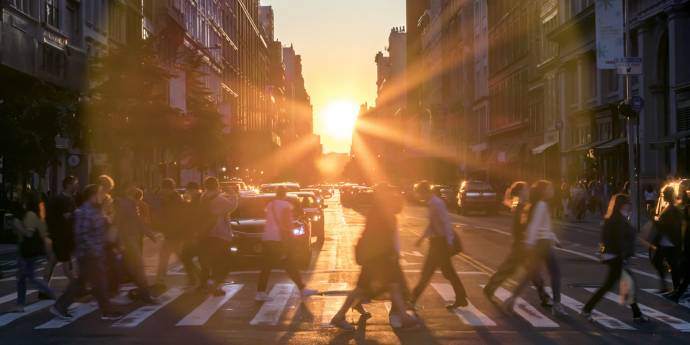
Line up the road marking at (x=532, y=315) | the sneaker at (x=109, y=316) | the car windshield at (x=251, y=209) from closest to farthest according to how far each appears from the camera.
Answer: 1. the road marking at (x=532, y=315)
2. the sneaker at (x=109, y=316)
3. the car windshield at (x=251, y=209)

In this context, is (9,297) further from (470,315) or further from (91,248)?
(470,315)

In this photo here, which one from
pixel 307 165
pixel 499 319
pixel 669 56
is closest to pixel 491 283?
pixel 499 319

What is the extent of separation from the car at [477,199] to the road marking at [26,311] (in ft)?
123

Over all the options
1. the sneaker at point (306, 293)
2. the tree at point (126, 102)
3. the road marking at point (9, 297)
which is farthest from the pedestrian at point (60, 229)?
the tree at point (126, 102)

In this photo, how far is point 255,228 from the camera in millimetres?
19562

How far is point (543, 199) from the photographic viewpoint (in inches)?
501

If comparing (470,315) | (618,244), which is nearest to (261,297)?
(470,315)

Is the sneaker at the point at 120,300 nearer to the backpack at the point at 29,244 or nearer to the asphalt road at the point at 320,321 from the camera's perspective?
the asphalt road at the point at 320,321

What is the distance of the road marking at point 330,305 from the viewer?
1244 cm

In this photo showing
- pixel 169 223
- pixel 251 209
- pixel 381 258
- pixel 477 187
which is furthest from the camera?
pixel 477 187

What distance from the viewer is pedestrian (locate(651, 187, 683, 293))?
1441 centimetres

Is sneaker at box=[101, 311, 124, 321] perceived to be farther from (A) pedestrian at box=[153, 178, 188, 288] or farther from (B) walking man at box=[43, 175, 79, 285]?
(A) pedestrian at box=[153, 178, 188, 288]

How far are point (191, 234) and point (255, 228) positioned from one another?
4140 mm

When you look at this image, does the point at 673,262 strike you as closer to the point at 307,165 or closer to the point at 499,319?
the point at 499,319
